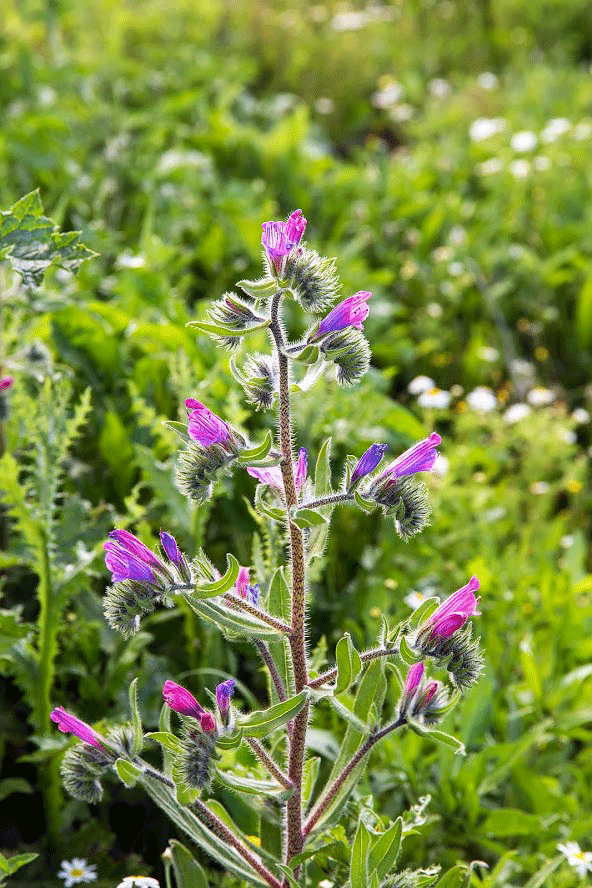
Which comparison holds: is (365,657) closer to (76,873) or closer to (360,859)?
(360,859)

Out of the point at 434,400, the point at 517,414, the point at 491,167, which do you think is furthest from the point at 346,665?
the point at 491,167

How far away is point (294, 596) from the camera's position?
1527 mm

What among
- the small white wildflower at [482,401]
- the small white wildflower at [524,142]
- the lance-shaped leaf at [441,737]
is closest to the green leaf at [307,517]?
the lance-shaped leaf at [441,737]

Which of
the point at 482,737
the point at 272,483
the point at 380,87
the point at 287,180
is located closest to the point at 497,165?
the point at 287,180

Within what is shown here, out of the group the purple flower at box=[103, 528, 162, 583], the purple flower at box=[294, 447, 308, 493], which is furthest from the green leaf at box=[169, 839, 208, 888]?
the purple flower at box=[294, 447, 308, 493]

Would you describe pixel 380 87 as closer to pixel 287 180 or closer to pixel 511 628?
pixel 287 180

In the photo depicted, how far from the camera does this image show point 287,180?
4.53 m

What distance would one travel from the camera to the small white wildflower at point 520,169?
4727 millimetres

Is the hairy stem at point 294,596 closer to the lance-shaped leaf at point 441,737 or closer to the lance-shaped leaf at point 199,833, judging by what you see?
the lance-shaped leaf at point 199,833

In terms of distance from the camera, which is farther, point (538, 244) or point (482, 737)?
point (538, 244)

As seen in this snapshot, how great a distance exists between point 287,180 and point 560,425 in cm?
187

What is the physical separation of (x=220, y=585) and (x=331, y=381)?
5.61 ft

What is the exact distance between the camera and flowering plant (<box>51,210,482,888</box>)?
1.39m

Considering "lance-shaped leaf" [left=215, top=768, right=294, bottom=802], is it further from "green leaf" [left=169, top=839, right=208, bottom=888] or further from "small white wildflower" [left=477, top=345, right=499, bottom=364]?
"small white wildflower" [left=477, top=345, right=499, bottom=364]
